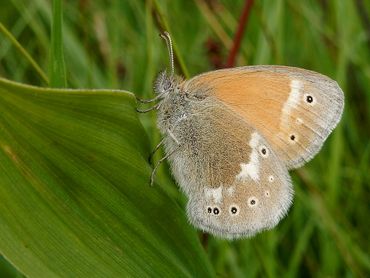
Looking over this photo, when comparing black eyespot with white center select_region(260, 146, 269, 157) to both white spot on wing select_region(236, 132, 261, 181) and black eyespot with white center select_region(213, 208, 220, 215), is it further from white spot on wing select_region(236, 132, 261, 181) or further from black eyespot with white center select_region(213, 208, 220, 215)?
black eyespot with white center select_region(213, 208, 220, 215)

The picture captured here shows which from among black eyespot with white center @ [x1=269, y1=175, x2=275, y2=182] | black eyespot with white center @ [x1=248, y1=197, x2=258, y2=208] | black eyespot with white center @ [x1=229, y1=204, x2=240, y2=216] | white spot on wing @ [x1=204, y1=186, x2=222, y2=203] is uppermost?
white spot on wing @ [x1=204, y1=186, x2=222, y2=203]

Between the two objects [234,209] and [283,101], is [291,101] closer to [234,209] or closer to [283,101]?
[283,101]

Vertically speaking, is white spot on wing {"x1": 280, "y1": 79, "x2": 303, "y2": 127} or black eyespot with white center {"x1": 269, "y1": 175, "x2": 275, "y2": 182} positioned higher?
white spot on wing {"x1": 280, "y1": 79, "x2": 303, "y2": 127}

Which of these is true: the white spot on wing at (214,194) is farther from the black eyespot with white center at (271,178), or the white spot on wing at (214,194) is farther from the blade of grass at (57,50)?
the blade of grass at (57,50)

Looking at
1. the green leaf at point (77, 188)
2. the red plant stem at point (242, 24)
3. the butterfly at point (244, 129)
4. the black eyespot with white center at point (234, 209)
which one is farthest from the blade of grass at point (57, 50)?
the red plant stem at point (242, 24)

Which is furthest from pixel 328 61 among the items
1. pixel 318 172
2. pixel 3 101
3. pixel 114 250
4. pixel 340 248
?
pixel 3 101

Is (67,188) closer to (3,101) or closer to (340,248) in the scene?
(3,101)

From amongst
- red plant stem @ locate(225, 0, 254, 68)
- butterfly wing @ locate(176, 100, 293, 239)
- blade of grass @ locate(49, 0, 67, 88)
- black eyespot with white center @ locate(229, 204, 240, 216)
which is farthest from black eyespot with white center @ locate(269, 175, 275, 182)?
blade of grass @ locate(49, 0, 67, 88)
